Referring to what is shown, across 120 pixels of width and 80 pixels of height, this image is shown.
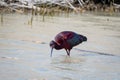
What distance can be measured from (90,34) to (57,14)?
5879 millimetres

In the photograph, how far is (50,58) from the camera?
7281mm

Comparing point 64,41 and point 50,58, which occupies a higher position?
point 64,41

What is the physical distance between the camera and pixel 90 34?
11078mm

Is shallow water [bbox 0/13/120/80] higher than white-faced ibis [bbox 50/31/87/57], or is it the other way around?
white-faced ibis [bbox 50/31/87/57]

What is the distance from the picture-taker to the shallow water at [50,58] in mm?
5906

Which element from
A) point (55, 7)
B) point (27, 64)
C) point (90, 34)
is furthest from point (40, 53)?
point (55, 7)

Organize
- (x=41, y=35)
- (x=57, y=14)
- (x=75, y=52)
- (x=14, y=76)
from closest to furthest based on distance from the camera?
1. (x=14, y=76)
2. (x=75, y=52)
3. (x=41, y=35)
4. (x=57, y=14)

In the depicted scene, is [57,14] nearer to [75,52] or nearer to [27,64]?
[75,52]

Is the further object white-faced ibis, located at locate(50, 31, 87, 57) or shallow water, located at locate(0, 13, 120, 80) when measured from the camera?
white-faced ibis, located at locate(50, 31, 87, 57)

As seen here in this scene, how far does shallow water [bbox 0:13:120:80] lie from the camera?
5.91m

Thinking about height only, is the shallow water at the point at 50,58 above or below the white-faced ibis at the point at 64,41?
below

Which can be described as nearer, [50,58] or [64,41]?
[50,58]

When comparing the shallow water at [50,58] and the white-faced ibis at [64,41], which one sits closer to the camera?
the shallow water at [50,58]

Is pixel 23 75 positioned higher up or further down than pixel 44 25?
higher up
